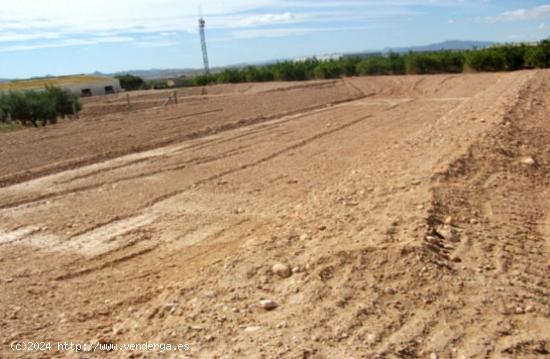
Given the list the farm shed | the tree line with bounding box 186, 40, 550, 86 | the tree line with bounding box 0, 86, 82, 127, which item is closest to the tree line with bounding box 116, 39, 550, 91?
the tree line with bounding box 186, 40, 550, 86

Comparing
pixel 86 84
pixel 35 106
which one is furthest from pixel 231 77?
pixel 35 106

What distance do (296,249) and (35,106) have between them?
34.2 meters

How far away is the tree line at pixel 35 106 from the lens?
35.8m

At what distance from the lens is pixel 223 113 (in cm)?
2642

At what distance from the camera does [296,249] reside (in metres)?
6.14

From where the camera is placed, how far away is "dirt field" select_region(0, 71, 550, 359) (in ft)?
15.0

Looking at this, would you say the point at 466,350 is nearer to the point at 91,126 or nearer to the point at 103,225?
the point at 103,225

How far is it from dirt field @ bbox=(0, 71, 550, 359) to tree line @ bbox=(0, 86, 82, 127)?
22.2 meters

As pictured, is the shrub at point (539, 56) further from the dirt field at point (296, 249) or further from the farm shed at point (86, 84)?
the farm shed at point (86, 84)

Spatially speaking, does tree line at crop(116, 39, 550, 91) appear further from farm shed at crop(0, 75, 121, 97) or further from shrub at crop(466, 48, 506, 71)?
farm shed at crop(0, 75, 121, 97)

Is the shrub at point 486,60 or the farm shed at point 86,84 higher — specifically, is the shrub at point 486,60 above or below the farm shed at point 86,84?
below

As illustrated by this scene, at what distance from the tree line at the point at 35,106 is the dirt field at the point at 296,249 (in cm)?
2221

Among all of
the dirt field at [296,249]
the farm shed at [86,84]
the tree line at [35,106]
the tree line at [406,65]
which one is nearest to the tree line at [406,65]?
the tree line at [406,65]

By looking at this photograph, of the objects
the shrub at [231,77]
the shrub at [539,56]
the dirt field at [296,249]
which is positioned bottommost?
the dirt field at [296,249]
